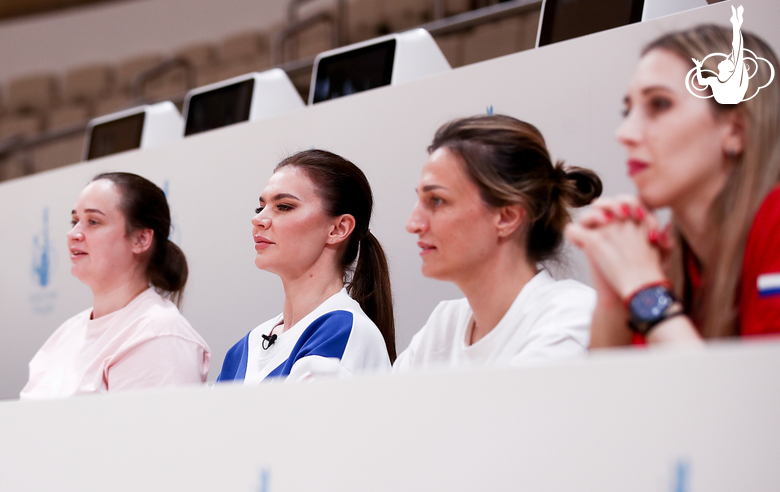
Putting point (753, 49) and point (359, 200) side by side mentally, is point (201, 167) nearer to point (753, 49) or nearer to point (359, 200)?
Answer: point (359, 200)

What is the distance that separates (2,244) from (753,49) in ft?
7.23

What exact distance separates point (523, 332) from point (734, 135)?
40 cm

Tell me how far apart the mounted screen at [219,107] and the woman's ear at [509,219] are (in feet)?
4.27

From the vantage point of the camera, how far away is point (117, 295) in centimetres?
189

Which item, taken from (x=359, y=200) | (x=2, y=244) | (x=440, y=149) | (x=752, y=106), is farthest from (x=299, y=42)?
(x=752, y=106)

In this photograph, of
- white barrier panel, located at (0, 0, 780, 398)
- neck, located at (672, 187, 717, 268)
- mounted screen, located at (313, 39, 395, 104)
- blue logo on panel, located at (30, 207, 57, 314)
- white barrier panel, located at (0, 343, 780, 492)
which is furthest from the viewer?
blue logo on panel, located at (30, 207, 57, 314)

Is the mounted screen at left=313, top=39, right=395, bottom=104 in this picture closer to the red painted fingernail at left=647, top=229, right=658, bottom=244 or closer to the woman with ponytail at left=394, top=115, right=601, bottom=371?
the woman with ponytail at left=394, top=115, right=601, bottom=371

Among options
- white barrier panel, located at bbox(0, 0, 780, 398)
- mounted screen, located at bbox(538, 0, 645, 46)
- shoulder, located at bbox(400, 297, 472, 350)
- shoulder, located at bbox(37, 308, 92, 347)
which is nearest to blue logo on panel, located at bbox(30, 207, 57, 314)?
white barrier panel, located at bbox(0, 0, 780, 398)

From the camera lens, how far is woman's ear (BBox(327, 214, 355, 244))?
1578mm

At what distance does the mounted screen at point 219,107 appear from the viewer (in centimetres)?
241

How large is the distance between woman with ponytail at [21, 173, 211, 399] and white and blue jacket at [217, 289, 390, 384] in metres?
0.24

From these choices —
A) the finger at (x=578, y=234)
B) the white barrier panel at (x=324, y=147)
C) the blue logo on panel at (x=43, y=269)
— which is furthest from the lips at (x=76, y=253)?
the finger at (x=578, y=234)

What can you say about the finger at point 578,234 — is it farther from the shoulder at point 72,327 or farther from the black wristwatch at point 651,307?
the shoulder at point 72,327

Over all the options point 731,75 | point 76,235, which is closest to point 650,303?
point 731,75
